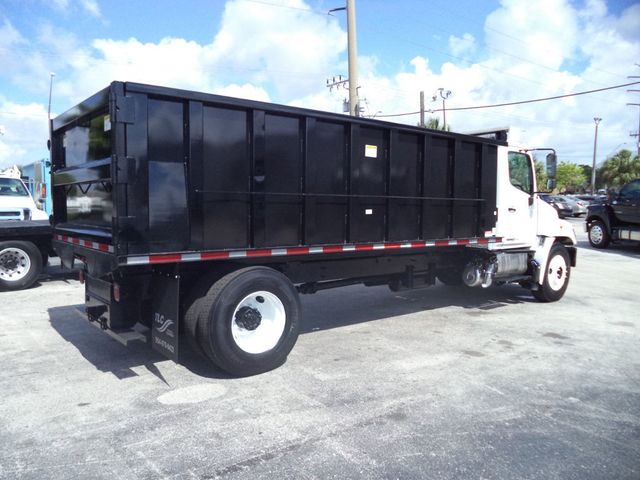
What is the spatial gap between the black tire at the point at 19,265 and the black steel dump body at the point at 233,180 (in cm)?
334

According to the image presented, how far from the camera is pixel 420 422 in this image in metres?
4.08

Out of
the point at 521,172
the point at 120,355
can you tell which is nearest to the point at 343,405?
the point at 120,355

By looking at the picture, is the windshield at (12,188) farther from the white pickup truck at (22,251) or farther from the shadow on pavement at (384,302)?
the shadow on pavement at (384,302)

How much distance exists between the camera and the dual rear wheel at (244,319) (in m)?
4.83

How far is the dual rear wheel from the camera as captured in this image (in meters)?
4.83

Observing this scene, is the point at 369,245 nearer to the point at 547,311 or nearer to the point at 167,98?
the point at 167,98

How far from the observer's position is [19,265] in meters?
9.30

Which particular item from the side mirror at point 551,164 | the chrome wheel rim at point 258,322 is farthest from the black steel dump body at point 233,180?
the side mirror at point 551,164

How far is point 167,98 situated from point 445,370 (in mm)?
3854

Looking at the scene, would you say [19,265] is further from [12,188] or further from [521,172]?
[521,172]

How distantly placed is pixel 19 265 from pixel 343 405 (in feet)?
24.8

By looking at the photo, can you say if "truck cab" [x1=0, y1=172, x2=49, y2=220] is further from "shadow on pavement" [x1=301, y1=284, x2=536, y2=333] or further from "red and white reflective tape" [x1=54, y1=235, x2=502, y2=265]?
"shadow on pavement" [x1=301, y1=284, x2=536, y2=333]

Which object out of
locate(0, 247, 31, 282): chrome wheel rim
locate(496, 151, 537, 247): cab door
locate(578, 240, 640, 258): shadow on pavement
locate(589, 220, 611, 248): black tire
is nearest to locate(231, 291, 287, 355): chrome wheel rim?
locate(496, 151, 537, 247): cab door

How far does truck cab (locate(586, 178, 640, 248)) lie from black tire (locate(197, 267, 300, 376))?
1560cm
